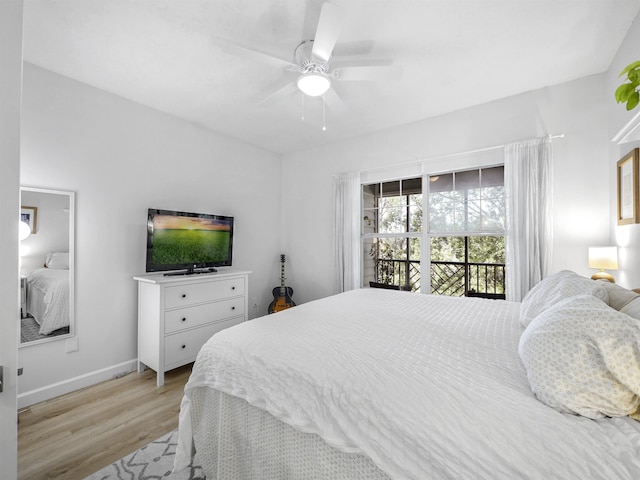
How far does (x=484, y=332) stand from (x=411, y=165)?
96.8 inches

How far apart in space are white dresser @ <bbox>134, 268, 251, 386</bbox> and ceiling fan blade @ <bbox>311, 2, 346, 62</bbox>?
227 centimetres

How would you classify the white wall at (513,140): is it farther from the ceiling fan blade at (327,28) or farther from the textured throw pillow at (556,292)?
the ceiling fan blade at (327,28)

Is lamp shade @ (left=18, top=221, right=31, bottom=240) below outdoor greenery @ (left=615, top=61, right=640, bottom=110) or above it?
below

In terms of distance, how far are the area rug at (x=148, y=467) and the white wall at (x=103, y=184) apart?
50.1 inches

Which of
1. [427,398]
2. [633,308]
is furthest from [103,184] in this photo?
[633,308]

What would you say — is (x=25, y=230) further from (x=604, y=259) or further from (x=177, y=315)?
(x=604, y=259)

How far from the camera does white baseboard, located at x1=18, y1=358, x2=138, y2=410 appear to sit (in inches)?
90.7

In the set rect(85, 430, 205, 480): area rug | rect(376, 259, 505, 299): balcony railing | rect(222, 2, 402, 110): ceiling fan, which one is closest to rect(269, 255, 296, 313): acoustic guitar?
rect(376, 259, 505, 299): balcony railing

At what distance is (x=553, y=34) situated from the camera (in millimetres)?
2043

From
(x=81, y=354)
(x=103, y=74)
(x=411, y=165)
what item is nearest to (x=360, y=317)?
(x=411, y=165)

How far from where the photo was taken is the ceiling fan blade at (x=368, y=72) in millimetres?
2049

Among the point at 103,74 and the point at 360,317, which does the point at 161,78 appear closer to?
the point at 103,74

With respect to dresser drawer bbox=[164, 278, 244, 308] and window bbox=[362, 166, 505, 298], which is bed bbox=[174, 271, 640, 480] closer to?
dresser drawer bbox=[164, 278, 244, 308]

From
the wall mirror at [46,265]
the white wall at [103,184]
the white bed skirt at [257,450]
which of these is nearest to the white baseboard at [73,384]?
the white wall at [103,184]
